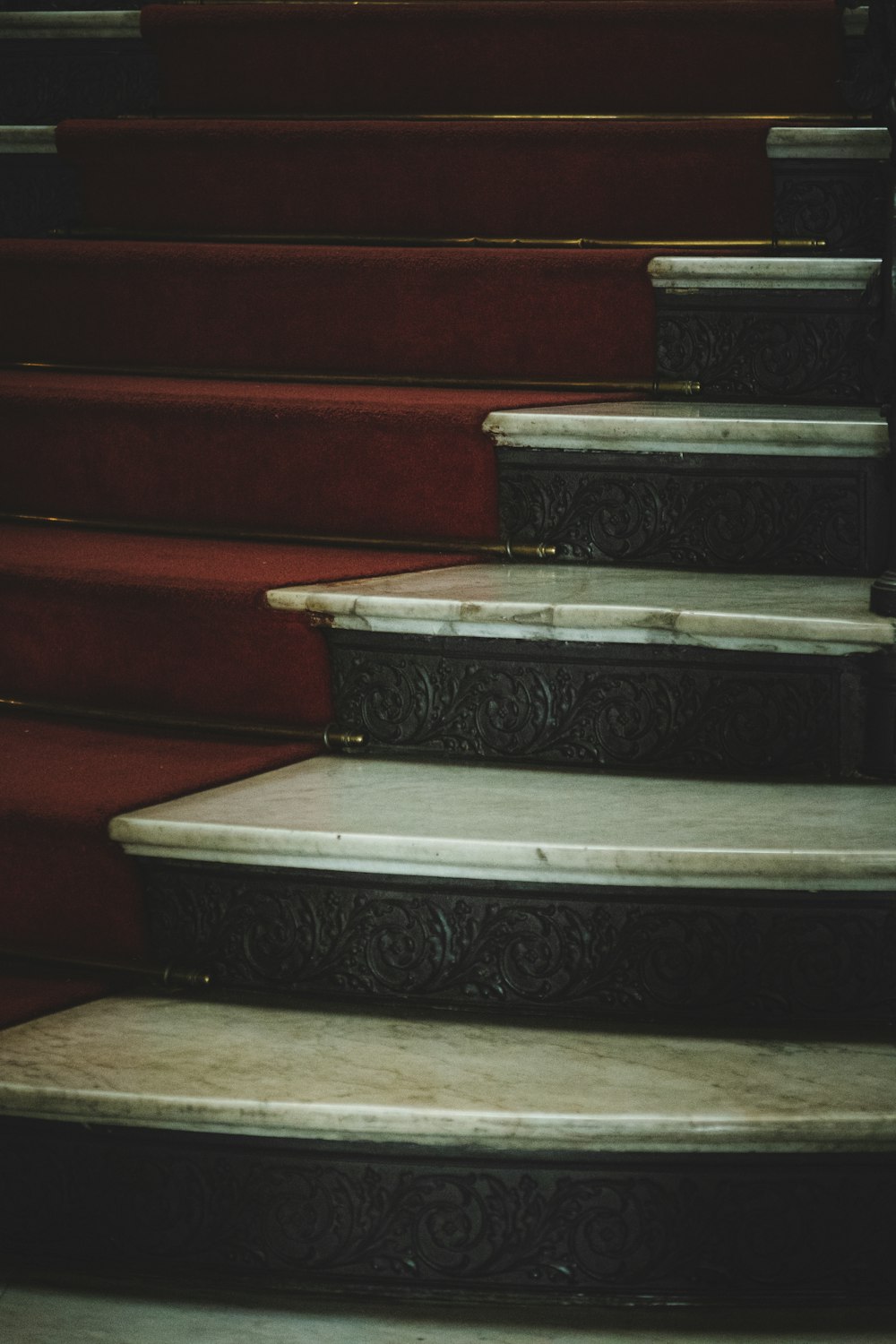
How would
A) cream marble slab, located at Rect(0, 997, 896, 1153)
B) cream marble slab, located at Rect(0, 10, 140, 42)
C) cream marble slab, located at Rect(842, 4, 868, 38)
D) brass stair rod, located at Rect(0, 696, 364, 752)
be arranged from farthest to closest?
cream marble slab, located at Rect(0, 10, 140, 42)
cream marble slab, located at Rect(842, 4, 868, 38)
brass stair rod, located at Rect(0, 696, 364, 752)
cream marble slab, located at Rect(0, 997, 896, 1153)

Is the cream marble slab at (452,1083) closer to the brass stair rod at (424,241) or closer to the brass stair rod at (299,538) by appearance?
the brass stair rod at (299,538)

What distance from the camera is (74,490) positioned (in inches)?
78.6

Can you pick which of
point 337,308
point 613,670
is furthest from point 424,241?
point 613,670

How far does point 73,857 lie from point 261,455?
2.13 ft

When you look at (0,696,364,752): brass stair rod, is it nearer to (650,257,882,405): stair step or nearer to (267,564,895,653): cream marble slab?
(267,564,895,653): cream marble slab

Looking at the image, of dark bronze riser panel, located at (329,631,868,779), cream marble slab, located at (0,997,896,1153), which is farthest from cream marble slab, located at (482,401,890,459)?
cream marble slab, located at (0,997,896,1153)

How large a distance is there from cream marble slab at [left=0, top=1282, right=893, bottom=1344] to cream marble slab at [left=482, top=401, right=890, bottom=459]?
3.00ft

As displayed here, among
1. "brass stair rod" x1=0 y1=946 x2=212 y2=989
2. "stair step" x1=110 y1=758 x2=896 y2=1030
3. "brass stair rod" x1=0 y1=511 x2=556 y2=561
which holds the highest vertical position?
"brass stair rod" x1=0 y1=511 x2=556 y2=561

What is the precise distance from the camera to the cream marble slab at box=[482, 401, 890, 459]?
164 centimetres

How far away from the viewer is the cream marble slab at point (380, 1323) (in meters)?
1.17

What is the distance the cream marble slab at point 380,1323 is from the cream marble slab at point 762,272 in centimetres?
122

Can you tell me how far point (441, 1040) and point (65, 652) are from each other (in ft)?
2.38

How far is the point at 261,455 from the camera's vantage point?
6.15 ft

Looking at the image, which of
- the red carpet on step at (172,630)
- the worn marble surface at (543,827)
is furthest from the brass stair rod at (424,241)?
the worn marble surface at (543,827)
